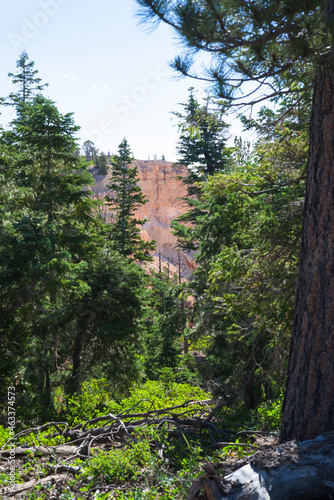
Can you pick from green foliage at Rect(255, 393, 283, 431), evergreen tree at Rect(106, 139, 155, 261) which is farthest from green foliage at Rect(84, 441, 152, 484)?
evergreen tree at Rect(106, 139, 155, 261)

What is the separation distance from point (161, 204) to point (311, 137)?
59487 millimetres

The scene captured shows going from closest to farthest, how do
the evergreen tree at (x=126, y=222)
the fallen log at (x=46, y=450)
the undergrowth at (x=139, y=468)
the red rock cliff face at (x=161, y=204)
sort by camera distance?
the undergrowth at (x=139, y=468) → the fallen log at (x=46, y=450) → the evergreen tree at (x=126, y=222) → the red rock cliff face at (x=161, y=204)

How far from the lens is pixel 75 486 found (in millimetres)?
3633

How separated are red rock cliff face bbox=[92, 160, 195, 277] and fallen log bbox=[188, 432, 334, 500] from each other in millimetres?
52075

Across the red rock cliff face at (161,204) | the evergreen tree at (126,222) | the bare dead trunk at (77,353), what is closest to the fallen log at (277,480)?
the bare dead trunk at (77,353)

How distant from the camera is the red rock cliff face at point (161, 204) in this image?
192 ft

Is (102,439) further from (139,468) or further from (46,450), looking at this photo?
(139,468)

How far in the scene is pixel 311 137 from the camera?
3916 millimetres

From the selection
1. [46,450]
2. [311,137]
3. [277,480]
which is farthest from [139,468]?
[311,137]

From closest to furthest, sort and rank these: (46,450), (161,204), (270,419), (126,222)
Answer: (46,450) < (270,419) < (126,222) < (161,204)

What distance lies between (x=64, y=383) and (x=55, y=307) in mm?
2445

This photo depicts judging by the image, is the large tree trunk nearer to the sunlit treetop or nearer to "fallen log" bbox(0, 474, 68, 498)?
the sunlit treetop

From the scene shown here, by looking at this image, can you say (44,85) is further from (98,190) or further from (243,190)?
(98,190)

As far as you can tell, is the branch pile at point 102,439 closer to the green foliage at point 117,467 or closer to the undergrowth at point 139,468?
the undergrowth at point 139,468
